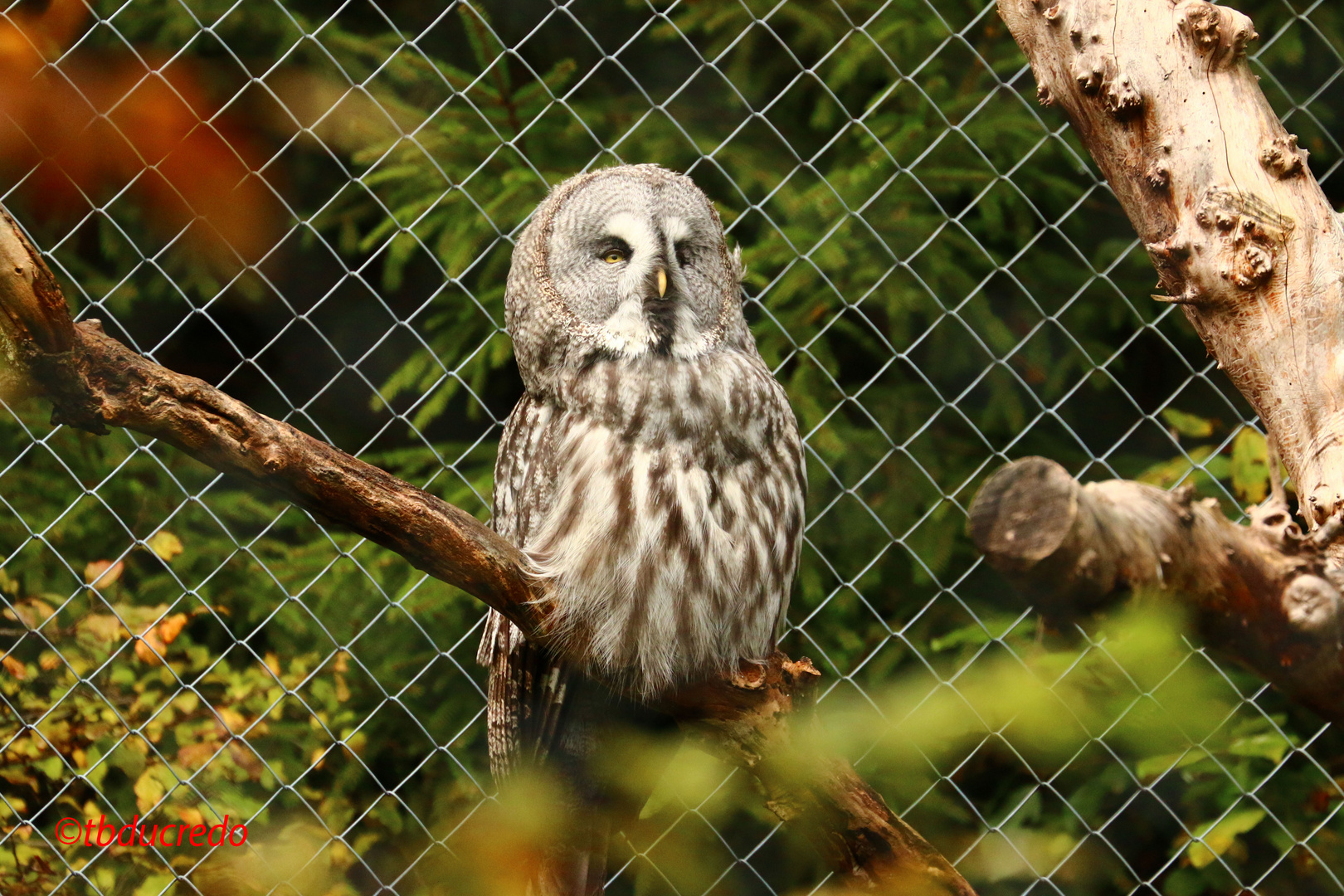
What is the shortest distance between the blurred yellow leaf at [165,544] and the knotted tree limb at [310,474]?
86cm

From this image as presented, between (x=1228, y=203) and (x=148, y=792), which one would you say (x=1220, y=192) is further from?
(x=148, y=792)

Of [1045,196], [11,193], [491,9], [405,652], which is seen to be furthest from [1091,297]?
[11,193]

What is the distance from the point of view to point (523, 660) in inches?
58.9

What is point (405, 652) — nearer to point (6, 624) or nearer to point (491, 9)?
point (6, 624)

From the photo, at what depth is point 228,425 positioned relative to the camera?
1.04 meters

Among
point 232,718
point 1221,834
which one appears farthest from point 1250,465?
point 232,718

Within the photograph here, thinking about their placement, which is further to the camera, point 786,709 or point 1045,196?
point 1045,196

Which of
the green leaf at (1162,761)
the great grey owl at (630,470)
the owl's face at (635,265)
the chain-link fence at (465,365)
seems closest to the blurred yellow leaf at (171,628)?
the chain-link fence at (465,365)

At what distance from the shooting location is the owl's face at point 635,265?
1501mm

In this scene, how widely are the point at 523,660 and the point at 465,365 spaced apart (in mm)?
552

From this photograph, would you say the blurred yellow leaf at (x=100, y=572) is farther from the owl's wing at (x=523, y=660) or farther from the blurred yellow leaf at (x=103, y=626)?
the owl's wing at (x=523, y=660)

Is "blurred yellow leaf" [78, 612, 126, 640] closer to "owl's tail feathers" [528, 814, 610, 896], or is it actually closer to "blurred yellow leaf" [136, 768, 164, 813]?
"blurred yellow leaf" [136, 768, 164, 813]

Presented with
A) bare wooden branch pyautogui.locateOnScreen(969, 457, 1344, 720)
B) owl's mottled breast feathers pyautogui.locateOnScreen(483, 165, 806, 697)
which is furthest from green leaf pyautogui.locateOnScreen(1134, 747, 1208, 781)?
owl's mottled breast feathers pyautogui.locateOnScreen(483, 165, 806, 697)

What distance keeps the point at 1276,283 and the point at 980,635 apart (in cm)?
69
